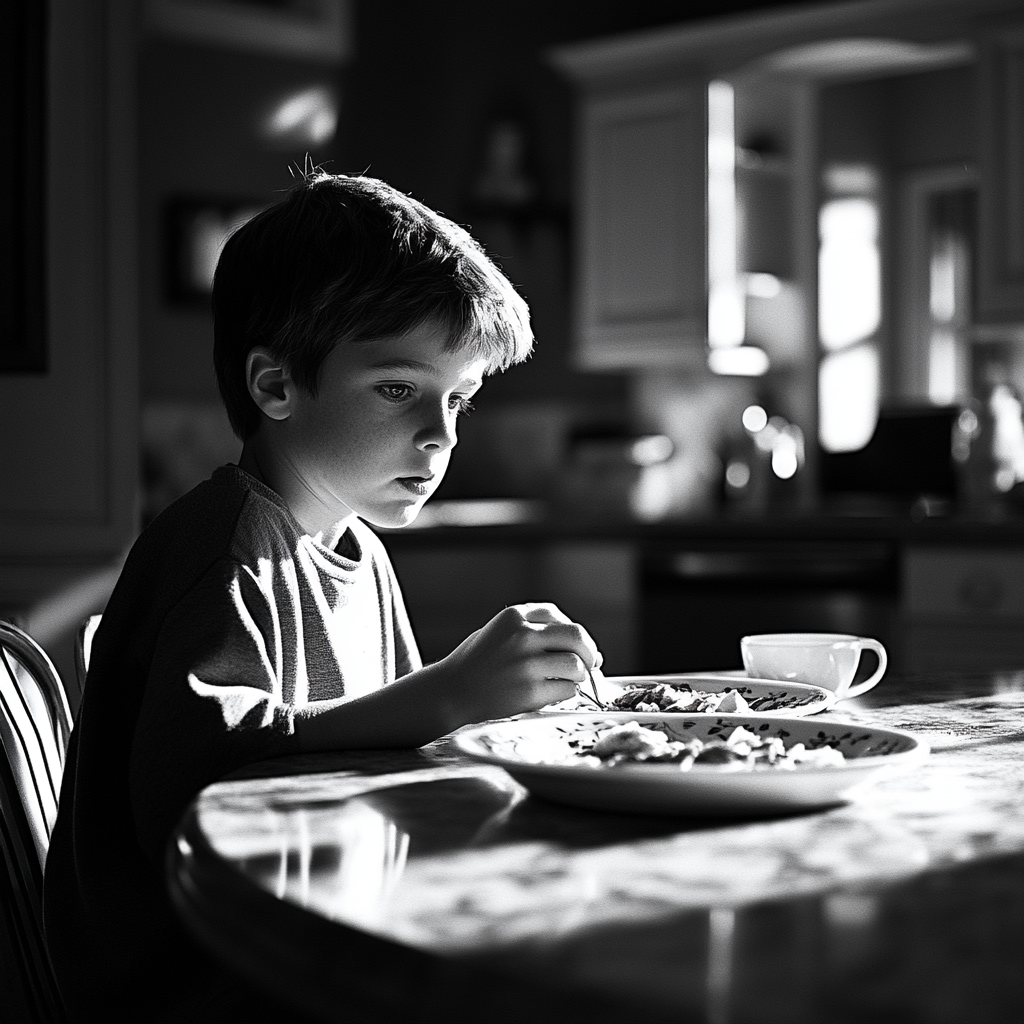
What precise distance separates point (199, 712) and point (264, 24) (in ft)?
13.7

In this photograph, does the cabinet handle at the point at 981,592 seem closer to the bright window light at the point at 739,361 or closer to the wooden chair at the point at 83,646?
the bright window light at the point at 739,361

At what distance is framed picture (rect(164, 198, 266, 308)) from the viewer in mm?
4473

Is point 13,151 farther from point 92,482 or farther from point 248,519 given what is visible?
point 248,519

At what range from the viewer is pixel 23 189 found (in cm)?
272

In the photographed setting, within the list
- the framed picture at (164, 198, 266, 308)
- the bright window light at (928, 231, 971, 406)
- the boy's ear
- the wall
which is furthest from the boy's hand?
the framed picture at (164, 198, 266, 308)

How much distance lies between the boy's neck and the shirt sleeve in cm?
24

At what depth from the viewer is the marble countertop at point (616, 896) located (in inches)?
19.4

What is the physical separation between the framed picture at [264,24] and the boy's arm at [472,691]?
402cm

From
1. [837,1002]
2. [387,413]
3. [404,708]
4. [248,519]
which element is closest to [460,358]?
[387,413]

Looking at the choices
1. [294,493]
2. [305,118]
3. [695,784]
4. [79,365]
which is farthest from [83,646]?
[305,118]

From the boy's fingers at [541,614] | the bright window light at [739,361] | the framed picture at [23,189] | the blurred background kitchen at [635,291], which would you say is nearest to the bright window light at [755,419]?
the blurred background kitchen at [635,291]

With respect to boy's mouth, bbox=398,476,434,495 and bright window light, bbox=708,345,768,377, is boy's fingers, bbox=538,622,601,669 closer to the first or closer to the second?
boy's mouth, bbox=398,476,434,495

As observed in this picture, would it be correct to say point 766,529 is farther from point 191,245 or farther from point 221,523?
point 221,523

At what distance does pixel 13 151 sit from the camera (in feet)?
8.91
